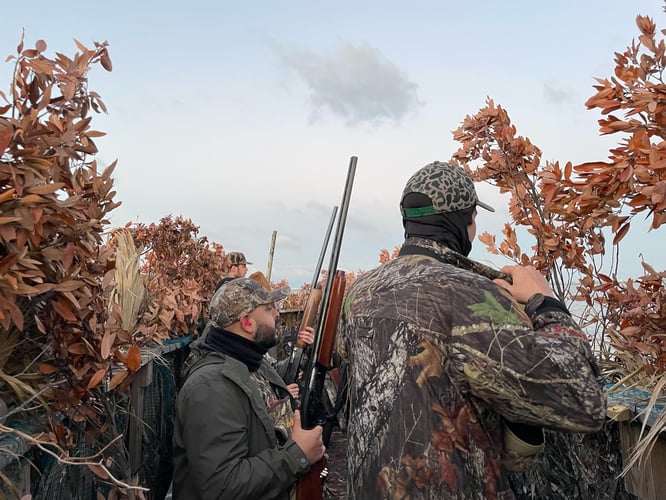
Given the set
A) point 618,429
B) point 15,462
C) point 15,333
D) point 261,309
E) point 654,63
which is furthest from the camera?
point 261,309

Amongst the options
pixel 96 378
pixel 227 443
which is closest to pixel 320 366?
pixel 227 443

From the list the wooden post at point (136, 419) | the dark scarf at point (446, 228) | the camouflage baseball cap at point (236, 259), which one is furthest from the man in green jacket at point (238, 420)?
the camouflage baseball cap at point (236, 259)

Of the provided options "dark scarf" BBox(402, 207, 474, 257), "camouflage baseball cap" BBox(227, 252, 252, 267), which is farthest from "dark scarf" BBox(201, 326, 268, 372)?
"camouflage baseball cap" BBox(227, 252, 252, 267)

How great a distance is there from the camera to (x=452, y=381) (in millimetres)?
2254

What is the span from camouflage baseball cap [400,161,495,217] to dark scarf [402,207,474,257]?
2cm

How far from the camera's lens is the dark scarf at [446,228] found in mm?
2514

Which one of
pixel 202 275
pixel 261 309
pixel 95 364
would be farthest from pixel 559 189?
pixel 202 275

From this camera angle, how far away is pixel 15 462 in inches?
87.7

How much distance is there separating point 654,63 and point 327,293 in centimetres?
215

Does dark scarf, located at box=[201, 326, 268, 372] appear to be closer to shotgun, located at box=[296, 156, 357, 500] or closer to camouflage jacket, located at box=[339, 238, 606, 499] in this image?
shotgun, located at box=[296, 156, 357, 500]

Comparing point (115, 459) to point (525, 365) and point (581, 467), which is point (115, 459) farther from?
point (581, 467)

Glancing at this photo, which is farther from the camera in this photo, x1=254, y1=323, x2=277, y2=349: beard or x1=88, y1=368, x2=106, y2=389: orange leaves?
x1=254, y1=323, x2=277, y2=349: beard

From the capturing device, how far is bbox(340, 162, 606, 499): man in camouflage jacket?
2.10m

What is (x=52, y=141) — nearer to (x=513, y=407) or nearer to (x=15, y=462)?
(x=15, y=462)
